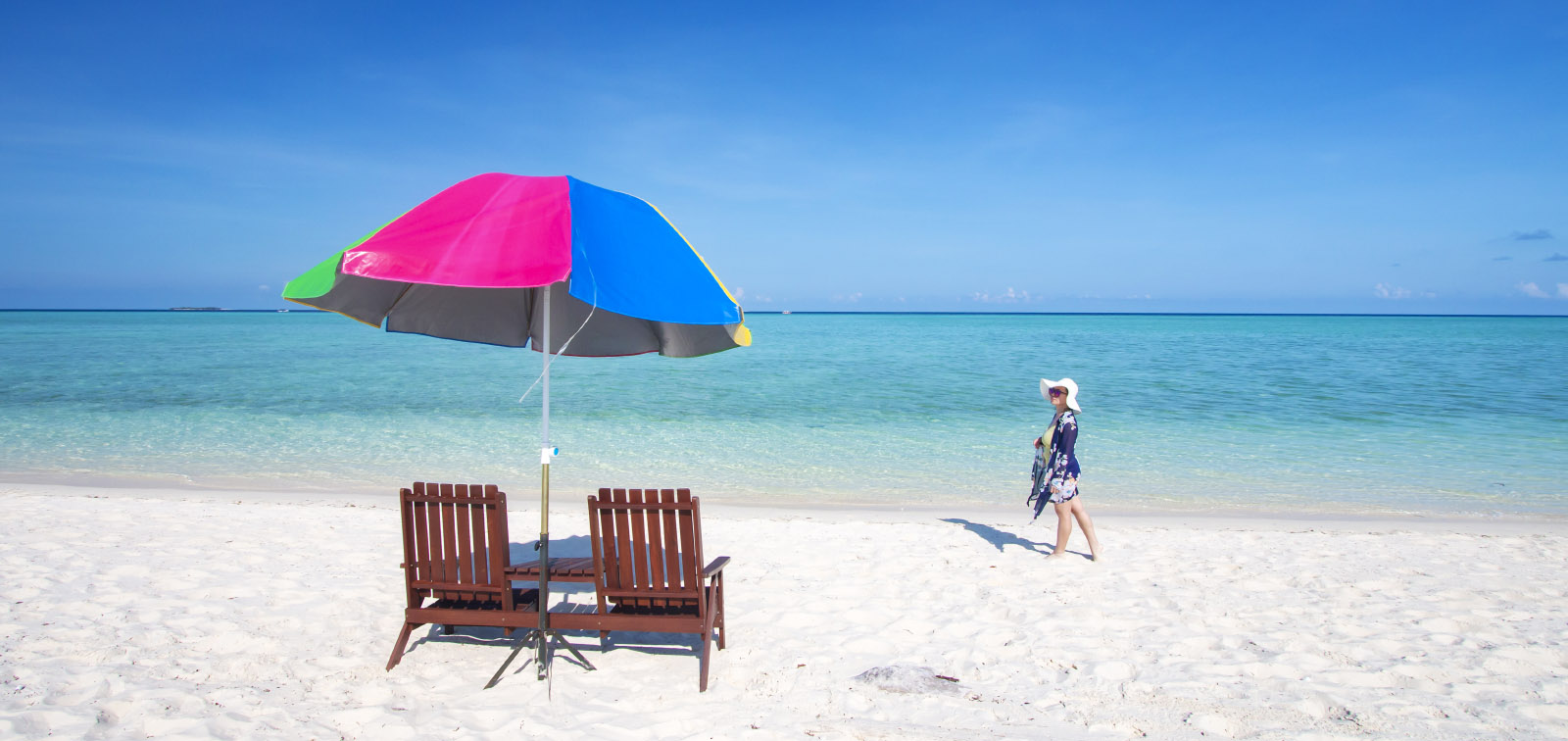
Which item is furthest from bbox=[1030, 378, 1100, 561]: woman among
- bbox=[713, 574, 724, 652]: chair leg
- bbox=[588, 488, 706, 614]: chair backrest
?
bbox=[588, 488, 706, 614]: chair backrest

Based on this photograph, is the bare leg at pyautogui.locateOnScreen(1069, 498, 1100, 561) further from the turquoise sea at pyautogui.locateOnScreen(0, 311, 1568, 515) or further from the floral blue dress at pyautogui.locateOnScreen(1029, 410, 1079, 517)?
the turquoise sea at pyautogui.locateOnScreen(0, 311, 1568, 515)

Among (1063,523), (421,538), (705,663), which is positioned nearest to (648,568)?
(705,663)

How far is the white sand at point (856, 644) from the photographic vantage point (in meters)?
3.74

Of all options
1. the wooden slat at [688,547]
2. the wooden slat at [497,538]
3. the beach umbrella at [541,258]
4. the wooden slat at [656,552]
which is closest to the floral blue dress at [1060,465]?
the beach umbrella at [541,258]

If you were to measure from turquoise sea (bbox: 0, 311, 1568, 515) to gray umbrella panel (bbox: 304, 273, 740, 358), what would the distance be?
500 cm

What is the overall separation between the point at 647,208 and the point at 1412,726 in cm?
459

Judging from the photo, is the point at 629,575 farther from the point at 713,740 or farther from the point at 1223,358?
the point at 1223,358

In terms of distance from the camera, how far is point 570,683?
13.8ft

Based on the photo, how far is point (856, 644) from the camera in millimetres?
4832

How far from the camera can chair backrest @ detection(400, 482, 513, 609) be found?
4.07m

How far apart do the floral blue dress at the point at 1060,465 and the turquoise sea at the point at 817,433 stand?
3.24m

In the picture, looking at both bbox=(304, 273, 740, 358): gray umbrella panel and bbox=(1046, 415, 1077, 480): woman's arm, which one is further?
bbox=(1046, 415, 1077, 480): woman's arm

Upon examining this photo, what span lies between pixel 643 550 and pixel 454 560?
1.06 m

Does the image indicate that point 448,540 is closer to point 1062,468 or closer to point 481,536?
point 481,536
